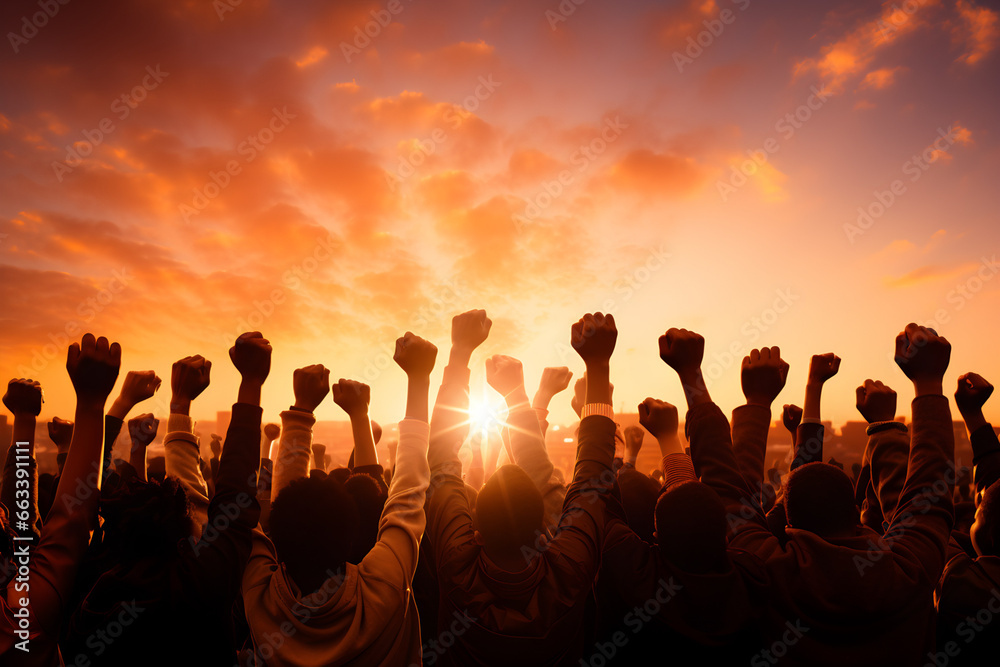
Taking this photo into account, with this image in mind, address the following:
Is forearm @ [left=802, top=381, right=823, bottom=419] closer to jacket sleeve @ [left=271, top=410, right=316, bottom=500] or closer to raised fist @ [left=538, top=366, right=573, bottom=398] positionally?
raised fist @ [left=538, top=366, right=573, bottom=398]

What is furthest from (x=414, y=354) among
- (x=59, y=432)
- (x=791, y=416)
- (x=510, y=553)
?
(x=59, y=432)

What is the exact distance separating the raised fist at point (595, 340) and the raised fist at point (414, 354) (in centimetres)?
79

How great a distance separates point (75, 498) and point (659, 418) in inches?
117

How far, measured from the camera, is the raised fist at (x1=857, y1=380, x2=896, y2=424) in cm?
319

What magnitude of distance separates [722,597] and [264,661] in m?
2.01

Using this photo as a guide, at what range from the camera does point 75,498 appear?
87.6 inches

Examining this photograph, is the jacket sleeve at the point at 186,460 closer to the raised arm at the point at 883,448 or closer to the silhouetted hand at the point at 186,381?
the silhouetted hand at the point at 186,381

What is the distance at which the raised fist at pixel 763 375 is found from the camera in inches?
122

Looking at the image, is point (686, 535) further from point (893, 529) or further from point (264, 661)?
point (264, 661)

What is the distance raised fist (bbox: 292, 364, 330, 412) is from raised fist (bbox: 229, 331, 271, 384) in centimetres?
28

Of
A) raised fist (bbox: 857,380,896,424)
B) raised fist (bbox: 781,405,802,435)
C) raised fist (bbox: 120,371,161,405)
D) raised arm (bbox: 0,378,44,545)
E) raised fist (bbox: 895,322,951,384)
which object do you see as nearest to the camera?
raised fist (bbox: 895,322,951,384)

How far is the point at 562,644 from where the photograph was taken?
7.89ft

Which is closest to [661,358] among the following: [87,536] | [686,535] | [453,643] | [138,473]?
[686,535]

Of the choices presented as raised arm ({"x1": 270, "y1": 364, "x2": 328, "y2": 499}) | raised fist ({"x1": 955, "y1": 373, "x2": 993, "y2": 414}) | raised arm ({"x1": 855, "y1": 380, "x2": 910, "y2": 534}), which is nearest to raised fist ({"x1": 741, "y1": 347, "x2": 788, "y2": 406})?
raised arm ({"x1": 855, "y1": 380, "x2": 910, "y2": 534})
